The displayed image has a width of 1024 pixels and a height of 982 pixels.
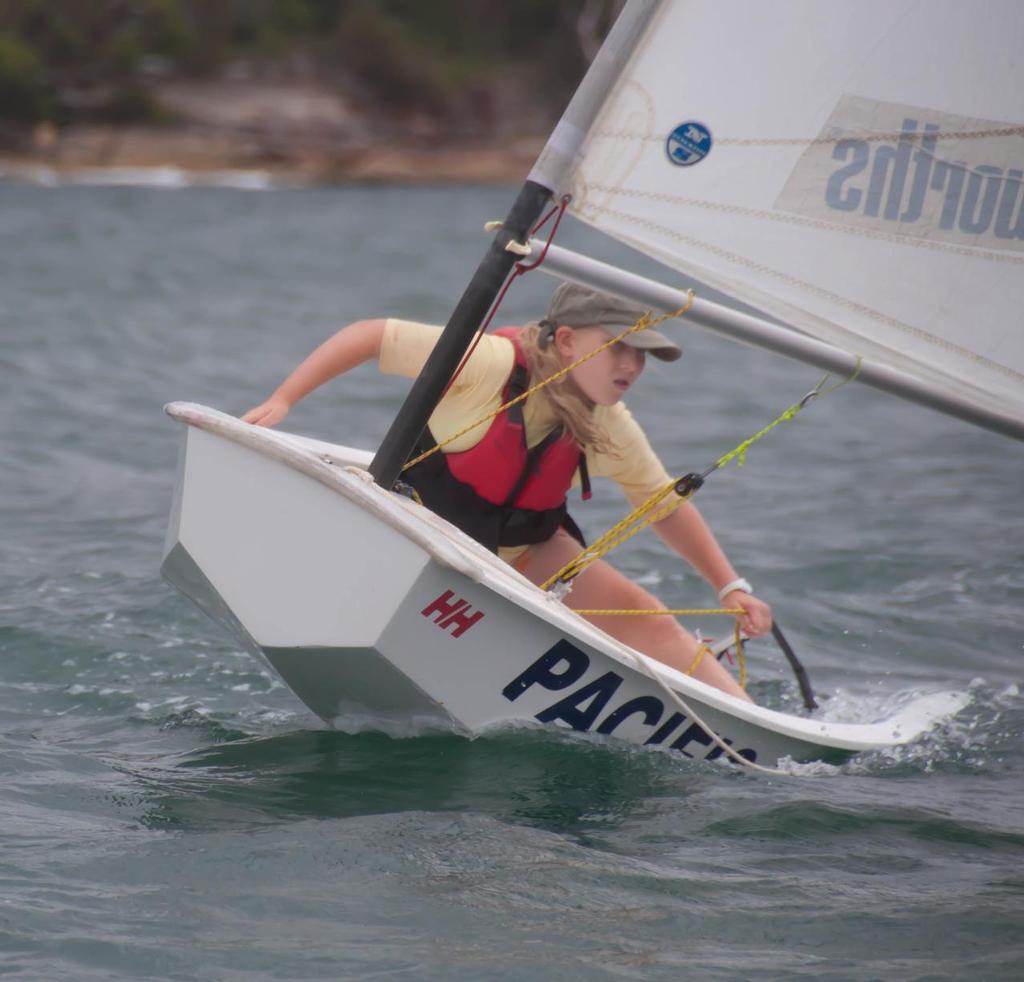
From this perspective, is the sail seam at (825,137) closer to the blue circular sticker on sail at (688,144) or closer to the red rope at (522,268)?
the blue circular sticker on sail at (688,144)

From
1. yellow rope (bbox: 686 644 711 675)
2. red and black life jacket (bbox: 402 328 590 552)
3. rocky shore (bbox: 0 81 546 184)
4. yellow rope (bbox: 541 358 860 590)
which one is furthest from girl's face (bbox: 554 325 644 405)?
rocky shore (bbox: 0 81 546 184)

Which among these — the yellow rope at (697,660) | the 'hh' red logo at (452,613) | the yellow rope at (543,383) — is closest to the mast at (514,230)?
the yellow rope at (543,383)

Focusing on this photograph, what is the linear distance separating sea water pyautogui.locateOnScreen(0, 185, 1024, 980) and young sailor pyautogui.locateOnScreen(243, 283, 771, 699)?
48cm

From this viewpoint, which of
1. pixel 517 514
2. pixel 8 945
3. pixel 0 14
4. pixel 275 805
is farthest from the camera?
pixel 0 14

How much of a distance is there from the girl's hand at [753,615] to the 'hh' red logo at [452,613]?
885 mm

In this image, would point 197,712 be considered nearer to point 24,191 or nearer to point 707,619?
point 707,619

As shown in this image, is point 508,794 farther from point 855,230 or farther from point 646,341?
point 855,230

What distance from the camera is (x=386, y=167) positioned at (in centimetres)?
4322

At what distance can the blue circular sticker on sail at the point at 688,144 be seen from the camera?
345 centimetres

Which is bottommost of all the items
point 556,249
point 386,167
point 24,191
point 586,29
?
point 24,191

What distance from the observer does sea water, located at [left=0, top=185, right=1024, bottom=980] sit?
313 cm

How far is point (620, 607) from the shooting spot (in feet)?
14.0

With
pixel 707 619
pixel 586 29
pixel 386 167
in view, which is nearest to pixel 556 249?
pixel 707 619

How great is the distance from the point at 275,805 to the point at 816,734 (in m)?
1.41
